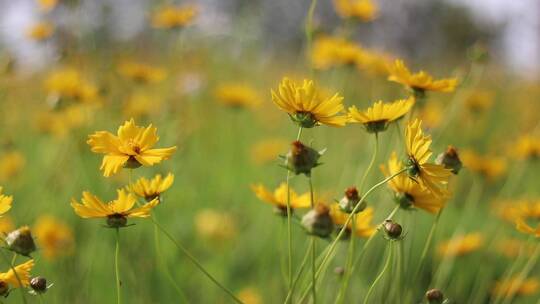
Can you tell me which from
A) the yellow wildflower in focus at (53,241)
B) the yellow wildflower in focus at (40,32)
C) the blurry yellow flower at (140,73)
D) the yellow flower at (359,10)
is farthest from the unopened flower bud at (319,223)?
the yellow wildflower in focus at (40,32)

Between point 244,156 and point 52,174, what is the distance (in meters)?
1.30

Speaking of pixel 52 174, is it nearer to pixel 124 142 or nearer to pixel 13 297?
pixel 13 297

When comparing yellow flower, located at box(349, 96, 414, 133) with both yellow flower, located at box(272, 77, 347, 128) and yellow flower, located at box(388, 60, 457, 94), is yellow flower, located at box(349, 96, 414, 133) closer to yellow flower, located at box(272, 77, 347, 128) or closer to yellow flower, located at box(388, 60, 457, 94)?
yellow flower, located at box(272, 77, 347, 128)

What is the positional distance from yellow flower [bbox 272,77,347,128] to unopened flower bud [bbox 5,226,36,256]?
429 millimetres

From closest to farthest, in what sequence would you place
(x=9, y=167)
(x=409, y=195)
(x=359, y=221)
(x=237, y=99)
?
(x=409, y=195) < (x=359, y=221) < (x=9, y=167) < (x=237, y=99)

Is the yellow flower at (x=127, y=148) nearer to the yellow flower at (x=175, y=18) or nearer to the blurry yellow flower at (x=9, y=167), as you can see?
the blurry yellow flower at (x=9, y=167)

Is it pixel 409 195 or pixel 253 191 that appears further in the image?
pixel 253 191

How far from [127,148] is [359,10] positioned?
1.31 m

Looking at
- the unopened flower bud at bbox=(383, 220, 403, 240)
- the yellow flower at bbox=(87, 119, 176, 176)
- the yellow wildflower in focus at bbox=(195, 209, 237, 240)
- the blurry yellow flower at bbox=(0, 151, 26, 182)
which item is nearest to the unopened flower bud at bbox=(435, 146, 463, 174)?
the unopened flower bud at bbox=(383, 220, 403, 240)

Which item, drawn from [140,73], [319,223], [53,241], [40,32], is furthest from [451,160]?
[40,32]

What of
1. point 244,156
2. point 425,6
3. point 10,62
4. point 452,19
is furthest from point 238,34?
point 425,6

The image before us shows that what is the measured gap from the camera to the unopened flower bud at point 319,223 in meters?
0.90

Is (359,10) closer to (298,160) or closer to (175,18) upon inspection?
(175,18)

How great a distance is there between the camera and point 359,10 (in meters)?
2.06
